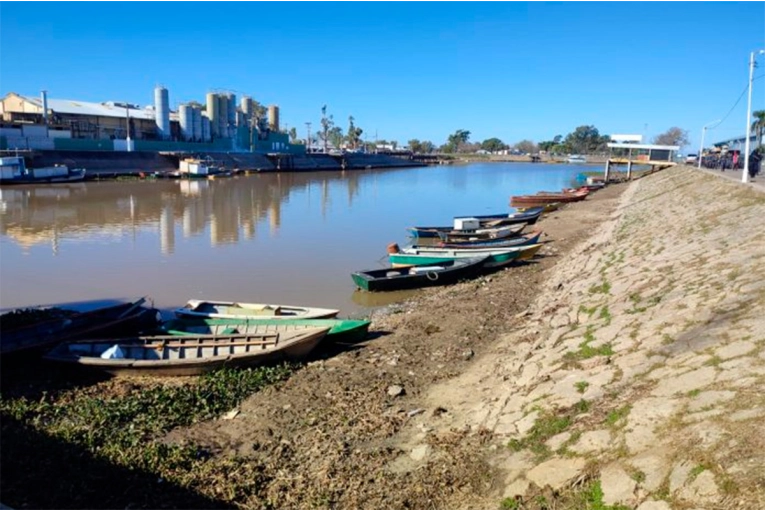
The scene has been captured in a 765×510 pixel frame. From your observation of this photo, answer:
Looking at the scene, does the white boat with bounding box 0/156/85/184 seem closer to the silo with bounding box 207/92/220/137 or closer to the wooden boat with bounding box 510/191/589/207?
the silo with bounding box 207/92/220/137

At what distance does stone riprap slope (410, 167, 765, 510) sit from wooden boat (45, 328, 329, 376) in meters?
2.90

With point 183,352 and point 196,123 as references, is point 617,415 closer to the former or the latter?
point 183,352

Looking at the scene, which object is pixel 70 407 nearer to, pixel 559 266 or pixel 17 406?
pixel 17 406

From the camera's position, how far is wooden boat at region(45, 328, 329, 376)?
9.34 m

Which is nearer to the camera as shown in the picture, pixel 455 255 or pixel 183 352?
pixel 183 352

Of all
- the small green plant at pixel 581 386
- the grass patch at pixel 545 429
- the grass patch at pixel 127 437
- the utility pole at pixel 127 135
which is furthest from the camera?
the utility pole at pixel 127 135

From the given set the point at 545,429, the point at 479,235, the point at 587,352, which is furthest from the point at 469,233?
the point at 545,429

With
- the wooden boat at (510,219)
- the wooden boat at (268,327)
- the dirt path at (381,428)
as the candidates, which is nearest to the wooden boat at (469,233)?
the wooden boat at (510,219)

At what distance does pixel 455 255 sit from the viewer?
19.1 metres

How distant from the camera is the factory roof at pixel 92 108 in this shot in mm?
76938

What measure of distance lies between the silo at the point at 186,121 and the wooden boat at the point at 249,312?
8367 cm

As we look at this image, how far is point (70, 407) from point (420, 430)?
16.9ft

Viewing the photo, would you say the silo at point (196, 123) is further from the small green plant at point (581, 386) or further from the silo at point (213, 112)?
the small green plant at point (581, 386)

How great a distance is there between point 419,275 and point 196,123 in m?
83.1
